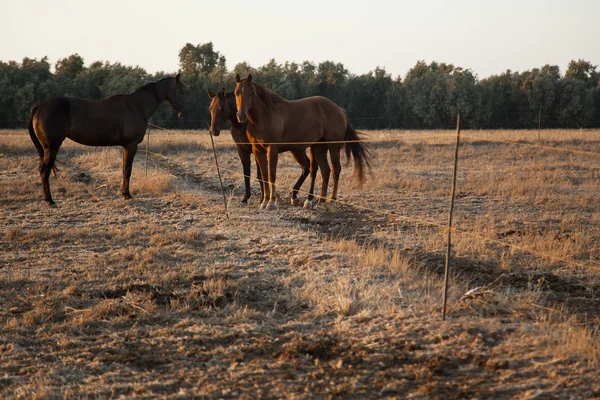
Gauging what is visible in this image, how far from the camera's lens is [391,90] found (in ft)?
166

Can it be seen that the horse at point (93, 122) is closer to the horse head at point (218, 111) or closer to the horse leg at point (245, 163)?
the horse head at point (218, 111)

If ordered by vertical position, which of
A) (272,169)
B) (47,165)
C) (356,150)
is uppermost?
(356,150)

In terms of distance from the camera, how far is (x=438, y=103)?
48500mm

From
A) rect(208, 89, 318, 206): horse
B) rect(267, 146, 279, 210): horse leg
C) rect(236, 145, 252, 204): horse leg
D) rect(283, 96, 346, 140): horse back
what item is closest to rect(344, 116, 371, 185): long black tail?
rect(283, 96, 346, 140): horse back

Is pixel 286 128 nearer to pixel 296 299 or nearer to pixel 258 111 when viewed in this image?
pixel 258 111

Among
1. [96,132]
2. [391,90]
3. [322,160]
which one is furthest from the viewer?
[391,90]

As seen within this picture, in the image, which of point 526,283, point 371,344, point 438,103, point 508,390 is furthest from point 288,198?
point 438,103

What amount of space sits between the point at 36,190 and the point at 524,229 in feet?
31.3

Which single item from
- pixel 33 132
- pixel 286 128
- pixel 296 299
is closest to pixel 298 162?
pixel 286 128

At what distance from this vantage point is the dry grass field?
14.3ft

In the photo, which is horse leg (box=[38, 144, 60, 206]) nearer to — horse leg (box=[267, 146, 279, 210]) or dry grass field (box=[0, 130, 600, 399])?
dry grass field (box=[0, 130, 600, 399])

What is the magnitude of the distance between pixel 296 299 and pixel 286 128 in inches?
202

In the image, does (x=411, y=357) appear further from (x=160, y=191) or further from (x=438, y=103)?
(x=438, y=103)

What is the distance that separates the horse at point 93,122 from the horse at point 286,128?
255 cm
